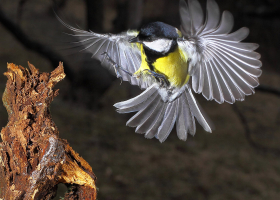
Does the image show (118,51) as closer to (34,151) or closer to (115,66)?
(115,66)

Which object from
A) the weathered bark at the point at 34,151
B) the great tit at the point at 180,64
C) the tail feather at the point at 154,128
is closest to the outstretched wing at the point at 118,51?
the great tit at the point at 180,64

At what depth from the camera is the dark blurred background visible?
1.50 meters

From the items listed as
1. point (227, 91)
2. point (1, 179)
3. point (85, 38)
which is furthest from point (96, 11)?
point (1, 179)

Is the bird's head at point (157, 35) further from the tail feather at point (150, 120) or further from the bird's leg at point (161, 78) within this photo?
the tail feather at point (150, 120)

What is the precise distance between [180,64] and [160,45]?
0.36 ft

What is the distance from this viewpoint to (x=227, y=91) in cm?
87

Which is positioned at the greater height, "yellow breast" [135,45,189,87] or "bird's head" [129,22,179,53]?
"bird's head" [129,22,179,53]

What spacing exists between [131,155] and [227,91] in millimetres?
1169

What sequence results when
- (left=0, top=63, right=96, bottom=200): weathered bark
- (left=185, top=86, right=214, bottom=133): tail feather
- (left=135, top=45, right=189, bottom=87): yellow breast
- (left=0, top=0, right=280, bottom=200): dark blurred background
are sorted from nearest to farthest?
(left=0, top=63, right=96, bottom=200): weathered bark, (left=135, top=45, right=189, bottom=87): yellow breast, (left=185, top=86, right=214, bottom=133): tail feather, (left=0, top=0, right=280, bottom=200): dark blurred background

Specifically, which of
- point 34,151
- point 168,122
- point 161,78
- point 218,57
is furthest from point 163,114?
point 34,151

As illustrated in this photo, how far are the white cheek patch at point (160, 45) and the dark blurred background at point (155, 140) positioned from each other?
602 millimetres

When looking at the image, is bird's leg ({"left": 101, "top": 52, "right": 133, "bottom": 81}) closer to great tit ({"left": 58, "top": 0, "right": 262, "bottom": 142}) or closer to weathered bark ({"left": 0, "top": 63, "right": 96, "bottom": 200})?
great tit ({"left": 58, "top": 0, "right": 262, "bottom": 142})

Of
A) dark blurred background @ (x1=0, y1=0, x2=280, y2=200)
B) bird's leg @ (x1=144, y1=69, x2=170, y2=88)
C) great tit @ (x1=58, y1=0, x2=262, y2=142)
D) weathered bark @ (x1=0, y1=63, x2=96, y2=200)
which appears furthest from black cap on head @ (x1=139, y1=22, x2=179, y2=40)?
dark blurred background @ (x1=0, y1=0, x2=280, y2=200)

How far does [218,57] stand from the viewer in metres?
0.90
